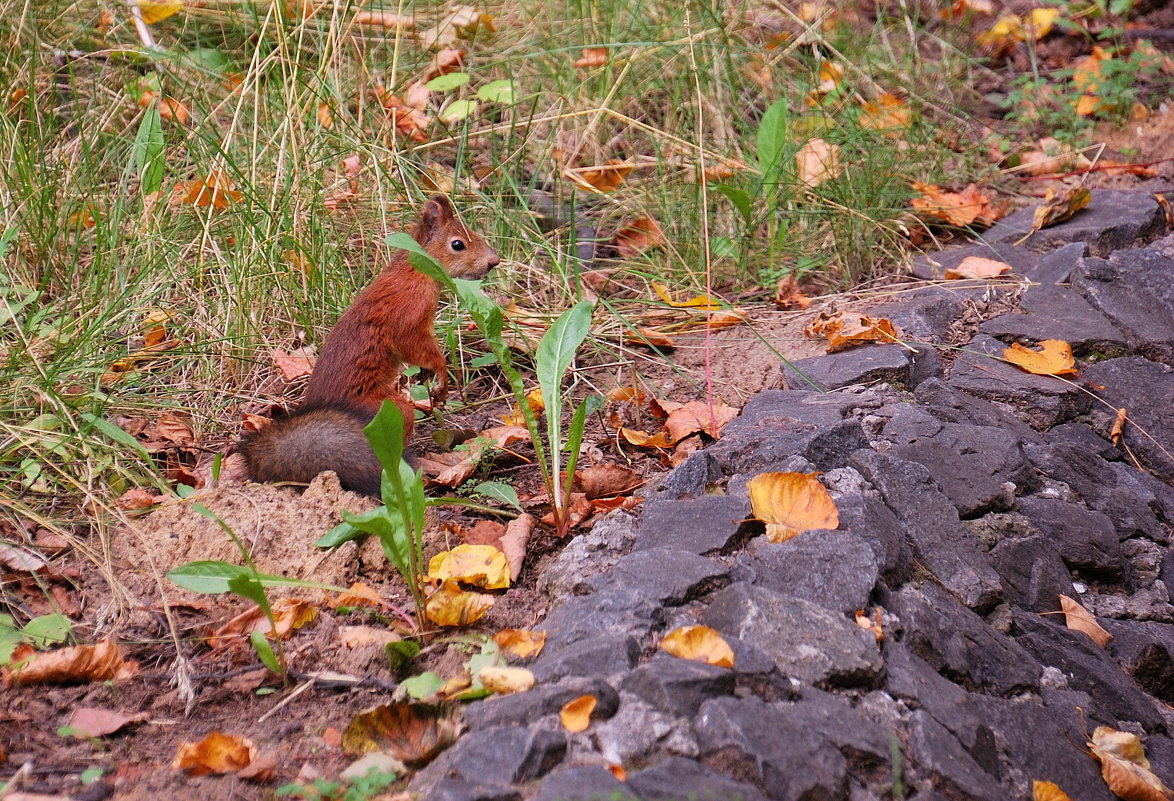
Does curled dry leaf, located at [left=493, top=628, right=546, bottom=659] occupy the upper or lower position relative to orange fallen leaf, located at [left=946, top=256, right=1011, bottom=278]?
upper

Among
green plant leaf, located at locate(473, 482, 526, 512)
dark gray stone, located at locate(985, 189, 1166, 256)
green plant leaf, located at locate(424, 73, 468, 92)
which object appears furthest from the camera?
green plant leaf, located at locate(424, 73, 468, 92)

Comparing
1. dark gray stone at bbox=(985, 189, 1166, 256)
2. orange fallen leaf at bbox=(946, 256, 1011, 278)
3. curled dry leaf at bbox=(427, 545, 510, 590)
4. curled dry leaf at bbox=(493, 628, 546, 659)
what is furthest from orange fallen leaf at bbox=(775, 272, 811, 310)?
curled dry leaf at bbox=(493, 628, 546, 659)

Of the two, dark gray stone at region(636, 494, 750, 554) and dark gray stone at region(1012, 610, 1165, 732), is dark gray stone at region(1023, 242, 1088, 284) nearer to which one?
dark gray stone at region(1012, 610, 1165, 732)

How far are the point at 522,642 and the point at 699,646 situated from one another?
0.38 metres

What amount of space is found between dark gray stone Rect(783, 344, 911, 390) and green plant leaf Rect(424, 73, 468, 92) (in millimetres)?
2395

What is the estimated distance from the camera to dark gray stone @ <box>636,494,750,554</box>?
7.89 feet

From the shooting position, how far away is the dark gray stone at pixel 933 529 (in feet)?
8.32

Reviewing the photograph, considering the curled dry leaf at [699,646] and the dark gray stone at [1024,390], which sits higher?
the curled dry leaf at [699,646]

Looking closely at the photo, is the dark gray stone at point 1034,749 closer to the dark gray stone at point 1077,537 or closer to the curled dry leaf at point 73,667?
the dark gray stone at point 1077,537

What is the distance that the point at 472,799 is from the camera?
5.46 feet

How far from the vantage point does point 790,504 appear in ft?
8.14

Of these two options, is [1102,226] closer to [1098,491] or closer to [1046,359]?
[1046,359]

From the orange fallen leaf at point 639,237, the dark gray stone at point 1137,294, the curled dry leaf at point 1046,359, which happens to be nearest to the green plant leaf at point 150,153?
the orange fallen leaf at point 639,237

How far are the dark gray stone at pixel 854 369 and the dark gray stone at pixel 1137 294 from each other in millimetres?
916
